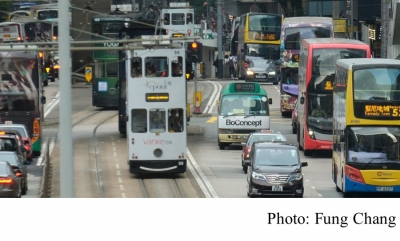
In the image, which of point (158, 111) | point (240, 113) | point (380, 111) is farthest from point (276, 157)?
point (240, 113)

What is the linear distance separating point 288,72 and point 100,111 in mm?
10906

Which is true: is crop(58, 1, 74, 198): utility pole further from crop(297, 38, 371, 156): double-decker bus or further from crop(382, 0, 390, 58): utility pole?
crop(382, 0, 390, 58): utility pole

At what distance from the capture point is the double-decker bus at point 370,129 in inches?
1133

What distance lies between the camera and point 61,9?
12688mm

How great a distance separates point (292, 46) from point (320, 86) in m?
14.6

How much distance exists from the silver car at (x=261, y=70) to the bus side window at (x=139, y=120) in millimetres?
34922

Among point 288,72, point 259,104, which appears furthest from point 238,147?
point 288,72

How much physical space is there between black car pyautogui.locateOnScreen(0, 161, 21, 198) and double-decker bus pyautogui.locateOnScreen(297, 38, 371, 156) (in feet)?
49.7

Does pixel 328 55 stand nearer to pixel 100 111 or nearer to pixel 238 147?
pixel 238 147

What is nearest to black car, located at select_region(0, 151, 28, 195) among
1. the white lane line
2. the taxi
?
the white lane line

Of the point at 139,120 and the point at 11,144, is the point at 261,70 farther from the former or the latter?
the point at 11,144

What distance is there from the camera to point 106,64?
5341cm

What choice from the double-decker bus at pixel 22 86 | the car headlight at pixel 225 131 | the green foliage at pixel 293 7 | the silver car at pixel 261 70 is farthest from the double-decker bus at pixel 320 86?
the green foliage at pixel 293 7

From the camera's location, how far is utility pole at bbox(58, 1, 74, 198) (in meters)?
12.7
